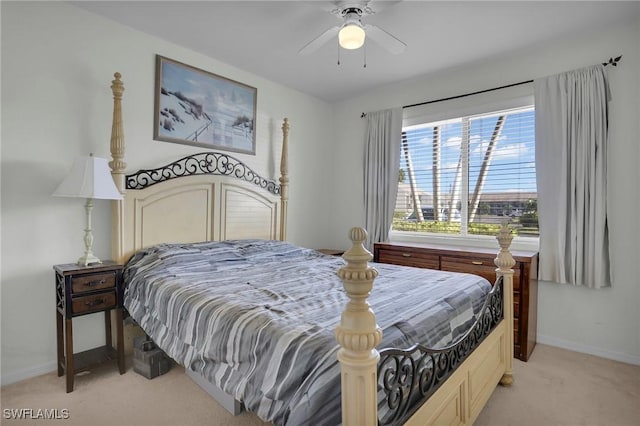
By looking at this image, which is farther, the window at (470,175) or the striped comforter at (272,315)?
the window at (470,175)

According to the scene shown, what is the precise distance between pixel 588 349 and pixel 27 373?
4.28 metres

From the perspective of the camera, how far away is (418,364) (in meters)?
1.26

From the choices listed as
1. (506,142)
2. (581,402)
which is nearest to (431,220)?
(506,142)

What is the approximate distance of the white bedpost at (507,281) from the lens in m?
2.16

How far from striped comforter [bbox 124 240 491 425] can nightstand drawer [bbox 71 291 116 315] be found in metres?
0.10

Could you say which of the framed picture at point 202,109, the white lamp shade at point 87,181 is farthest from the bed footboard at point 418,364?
the framed picture at point 202,109

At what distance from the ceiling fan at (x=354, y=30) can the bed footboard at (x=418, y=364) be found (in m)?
1.56

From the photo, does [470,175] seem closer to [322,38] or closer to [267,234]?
[322,38]

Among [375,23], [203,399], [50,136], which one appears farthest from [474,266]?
[50,136]

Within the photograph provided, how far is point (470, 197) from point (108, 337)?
11.8 feet

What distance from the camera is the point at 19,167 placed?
220 cm

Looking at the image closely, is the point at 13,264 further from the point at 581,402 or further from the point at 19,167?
the point at 581,402

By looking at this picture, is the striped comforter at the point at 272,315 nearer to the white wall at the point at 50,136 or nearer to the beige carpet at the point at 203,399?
the beige carpet at the point at 203,399

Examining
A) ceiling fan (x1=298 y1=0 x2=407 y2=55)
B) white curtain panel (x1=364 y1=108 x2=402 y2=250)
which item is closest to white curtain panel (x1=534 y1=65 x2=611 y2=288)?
white curtain panel (x1=364 y1=108 x2=402 y2=250)
